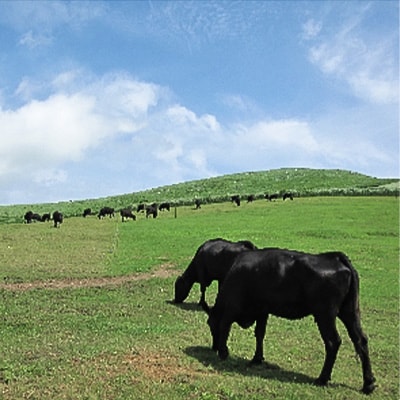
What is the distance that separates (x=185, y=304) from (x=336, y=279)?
418 inches

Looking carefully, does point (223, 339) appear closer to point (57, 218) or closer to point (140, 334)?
point (140, 334)

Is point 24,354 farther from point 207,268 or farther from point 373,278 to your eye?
point 373,278

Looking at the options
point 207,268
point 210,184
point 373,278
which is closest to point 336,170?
point 210,184

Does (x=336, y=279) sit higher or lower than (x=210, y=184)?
lower

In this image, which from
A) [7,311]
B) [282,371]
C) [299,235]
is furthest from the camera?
[299,235]

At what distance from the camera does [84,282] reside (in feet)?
88.0

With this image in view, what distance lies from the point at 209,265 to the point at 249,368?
28.7 feet

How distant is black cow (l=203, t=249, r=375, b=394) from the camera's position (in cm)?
1254

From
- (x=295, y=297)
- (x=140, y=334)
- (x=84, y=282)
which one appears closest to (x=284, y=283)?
(x=295, y=297)

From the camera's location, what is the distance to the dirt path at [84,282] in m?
25.1

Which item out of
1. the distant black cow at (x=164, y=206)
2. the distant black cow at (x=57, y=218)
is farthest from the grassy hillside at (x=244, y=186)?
the distant black cow at (x=57, y=218)

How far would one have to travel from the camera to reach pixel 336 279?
12523 millimetres

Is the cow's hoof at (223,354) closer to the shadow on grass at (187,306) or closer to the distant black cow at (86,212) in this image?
the shadow on grass at (187,306)

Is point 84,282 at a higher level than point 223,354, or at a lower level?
higher
